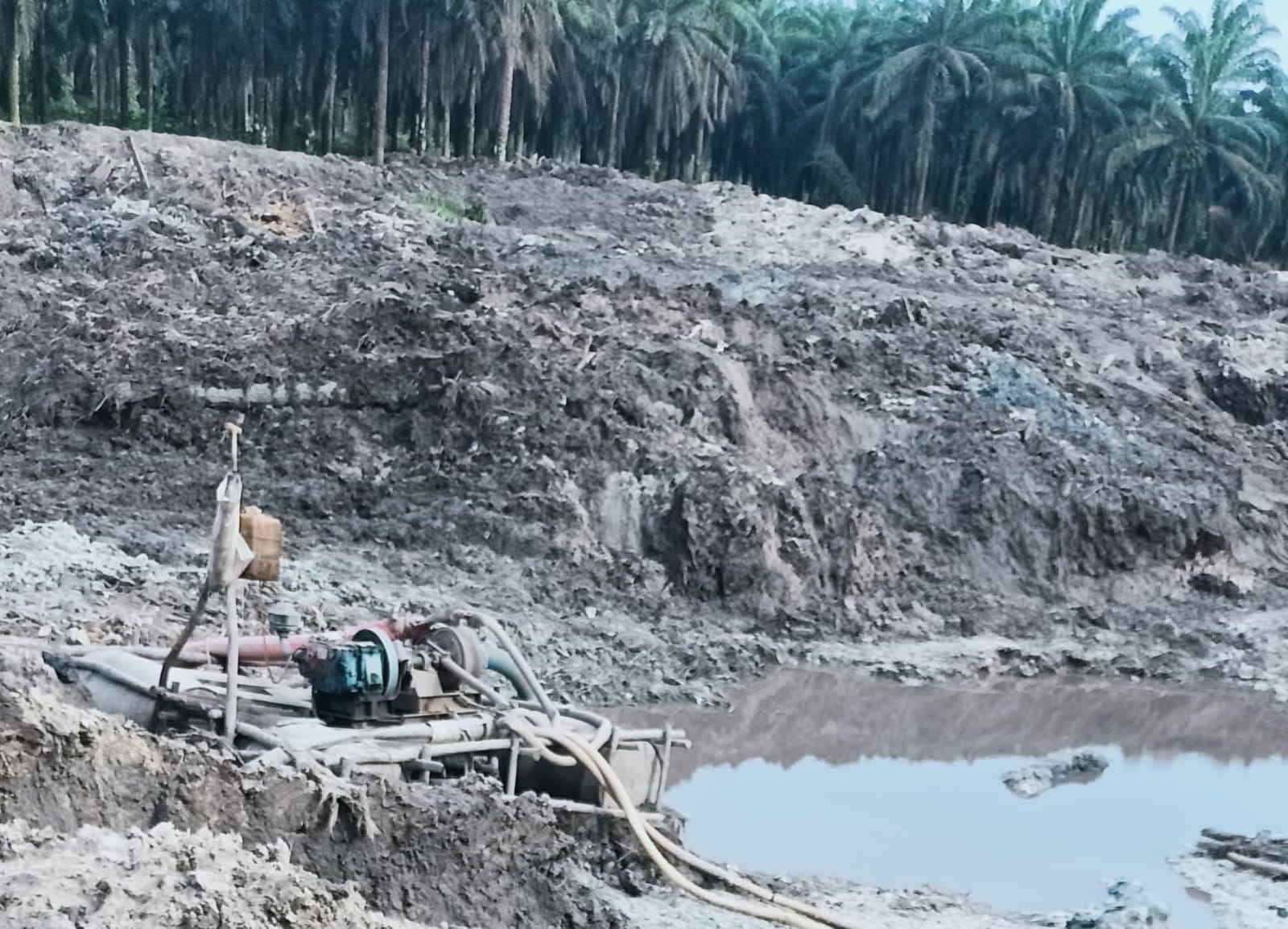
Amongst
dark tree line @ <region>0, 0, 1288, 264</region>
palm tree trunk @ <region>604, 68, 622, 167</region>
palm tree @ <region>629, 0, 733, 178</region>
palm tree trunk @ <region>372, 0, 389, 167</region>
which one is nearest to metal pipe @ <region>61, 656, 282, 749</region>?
palm tree trunk @ <region>372, 0, 389, 167</region>

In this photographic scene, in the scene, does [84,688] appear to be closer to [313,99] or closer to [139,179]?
[139,179]

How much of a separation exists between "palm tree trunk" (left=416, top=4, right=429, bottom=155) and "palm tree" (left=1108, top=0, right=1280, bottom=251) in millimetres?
19822

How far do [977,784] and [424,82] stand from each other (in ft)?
90.8

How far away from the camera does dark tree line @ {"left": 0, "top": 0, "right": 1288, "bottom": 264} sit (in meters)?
40.6

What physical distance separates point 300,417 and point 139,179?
26.3ft

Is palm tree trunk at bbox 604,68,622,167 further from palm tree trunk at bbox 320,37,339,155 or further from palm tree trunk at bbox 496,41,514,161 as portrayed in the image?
palm tree trunk at bbox 496,41,514,161

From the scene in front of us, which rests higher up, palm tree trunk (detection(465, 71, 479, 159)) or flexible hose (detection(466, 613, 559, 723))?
palm tree trunk (detection(465, 71, 479, 159))

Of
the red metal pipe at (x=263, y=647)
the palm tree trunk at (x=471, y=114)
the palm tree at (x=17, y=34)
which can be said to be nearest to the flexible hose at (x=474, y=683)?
the red metal pipe at (x=263, y=647)

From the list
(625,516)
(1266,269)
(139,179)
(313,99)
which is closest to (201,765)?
(625,516)

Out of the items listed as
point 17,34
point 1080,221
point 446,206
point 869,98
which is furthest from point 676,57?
point 17,34

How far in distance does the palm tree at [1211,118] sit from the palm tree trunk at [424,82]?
780 inches

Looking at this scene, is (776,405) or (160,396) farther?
(776,405)

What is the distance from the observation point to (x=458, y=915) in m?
5.83

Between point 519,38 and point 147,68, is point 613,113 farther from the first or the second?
point 147,68
